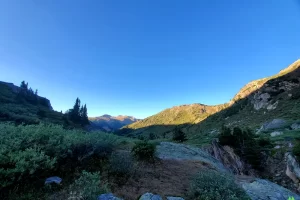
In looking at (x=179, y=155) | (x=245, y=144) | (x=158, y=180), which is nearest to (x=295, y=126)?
(x=245, y=144)

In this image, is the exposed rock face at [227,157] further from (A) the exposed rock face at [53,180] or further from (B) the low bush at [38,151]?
(A) the exposed rock face at [53,180]

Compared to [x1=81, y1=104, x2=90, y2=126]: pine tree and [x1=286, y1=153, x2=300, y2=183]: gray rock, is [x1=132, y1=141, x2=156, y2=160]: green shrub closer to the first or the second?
[x1=286, y1=153, x2=300, y2=183]: gray rock

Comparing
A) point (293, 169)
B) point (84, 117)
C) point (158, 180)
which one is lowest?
point (293, 169)

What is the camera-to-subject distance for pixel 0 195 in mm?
4699

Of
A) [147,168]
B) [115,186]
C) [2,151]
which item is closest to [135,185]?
[115,186]

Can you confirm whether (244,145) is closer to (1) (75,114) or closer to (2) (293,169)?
(2) (293,169)

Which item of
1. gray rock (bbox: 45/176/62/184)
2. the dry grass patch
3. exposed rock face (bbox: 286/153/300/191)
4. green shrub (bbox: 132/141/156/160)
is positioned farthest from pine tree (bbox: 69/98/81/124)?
gray rock (bbox: 45/176/62/184)

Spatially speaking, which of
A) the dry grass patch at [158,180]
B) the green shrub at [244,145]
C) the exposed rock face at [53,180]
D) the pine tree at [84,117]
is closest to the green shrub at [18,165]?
the exposed rock face at [53,180]

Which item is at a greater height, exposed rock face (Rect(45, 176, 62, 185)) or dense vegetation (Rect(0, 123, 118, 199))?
dense vegetation (Rect(0, 123, 118, 199))

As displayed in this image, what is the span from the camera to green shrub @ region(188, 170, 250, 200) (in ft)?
20.2

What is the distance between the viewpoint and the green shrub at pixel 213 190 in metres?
6.15

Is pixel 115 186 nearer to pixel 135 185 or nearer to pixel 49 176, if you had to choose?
pixel 135 185

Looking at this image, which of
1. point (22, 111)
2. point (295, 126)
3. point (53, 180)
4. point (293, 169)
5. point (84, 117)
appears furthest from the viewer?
point (84, 117)

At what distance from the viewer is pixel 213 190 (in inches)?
255
